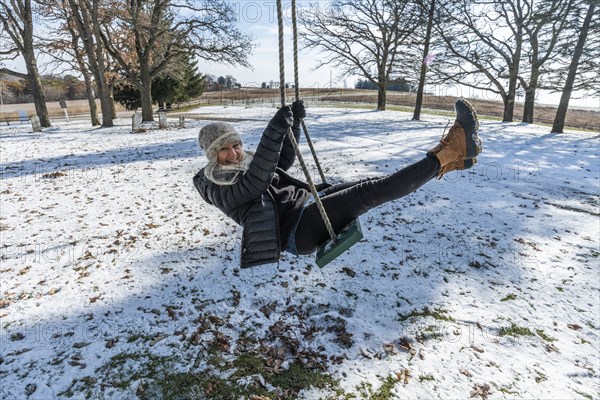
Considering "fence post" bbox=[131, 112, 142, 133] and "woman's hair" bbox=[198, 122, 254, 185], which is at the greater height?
"fence post" bbox=[131, 112, 142, 133]

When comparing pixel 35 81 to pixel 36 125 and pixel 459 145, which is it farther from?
pixel 459 145

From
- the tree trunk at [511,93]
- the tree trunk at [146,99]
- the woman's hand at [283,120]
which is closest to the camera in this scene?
the woman's hand at [283,120]

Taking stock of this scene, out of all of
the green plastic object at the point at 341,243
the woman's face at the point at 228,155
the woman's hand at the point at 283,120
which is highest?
the woman's hand at the point at 283,120

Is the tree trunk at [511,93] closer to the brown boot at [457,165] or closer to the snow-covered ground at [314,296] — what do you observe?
the snow-covered ground at [314,296]

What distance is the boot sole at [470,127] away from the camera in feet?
9.57

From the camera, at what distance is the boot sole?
2.92m

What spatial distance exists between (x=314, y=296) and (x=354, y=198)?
98.5 inches

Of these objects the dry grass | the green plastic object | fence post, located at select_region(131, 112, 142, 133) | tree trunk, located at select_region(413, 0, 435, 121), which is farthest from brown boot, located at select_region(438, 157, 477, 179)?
the dry grass

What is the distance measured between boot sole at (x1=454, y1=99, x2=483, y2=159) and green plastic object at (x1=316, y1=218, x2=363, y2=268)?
3.86 ft

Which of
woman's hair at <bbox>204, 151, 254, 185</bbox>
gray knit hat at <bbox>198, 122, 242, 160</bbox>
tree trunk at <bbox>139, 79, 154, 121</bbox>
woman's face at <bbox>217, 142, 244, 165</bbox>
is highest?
tree trunk at <bbox>139, 79, 154, 121</bbox>

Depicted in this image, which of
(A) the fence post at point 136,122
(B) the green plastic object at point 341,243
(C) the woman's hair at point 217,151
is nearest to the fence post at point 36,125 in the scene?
(A) the fence post at point 136,122

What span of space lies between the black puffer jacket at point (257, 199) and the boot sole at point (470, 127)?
5.27 feet

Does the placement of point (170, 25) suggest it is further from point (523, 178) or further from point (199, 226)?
point (523, 178)

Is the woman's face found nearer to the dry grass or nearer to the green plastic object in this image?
the green plastic object
